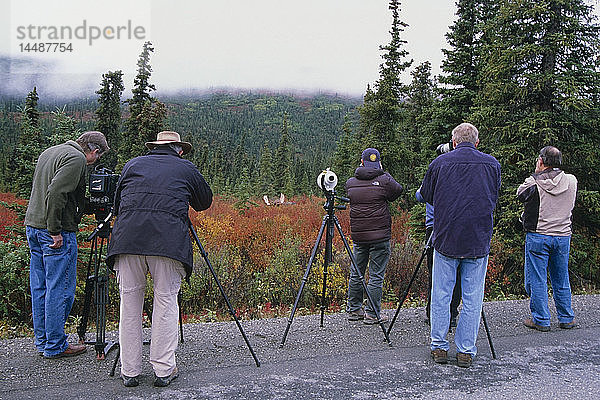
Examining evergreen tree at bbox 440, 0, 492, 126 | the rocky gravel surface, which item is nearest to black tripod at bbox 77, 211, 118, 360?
the rocky gravel surface

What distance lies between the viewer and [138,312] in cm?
441

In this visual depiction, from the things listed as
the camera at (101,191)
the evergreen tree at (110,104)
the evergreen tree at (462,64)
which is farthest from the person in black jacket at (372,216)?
the evergreen tree at (110,104)

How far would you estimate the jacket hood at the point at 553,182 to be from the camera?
20.6 ft

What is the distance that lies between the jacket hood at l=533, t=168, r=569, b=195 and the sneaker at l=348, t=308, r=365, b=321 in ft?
9.32

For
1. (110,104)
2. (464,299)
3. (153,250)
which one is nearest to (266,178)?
(110,104)

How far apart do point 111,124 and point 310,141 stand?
13905 centimetres

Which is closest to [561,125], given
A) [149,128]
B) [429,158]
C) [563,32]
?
[563,32]

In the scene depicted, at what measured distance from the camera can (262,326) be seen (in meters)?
6.31

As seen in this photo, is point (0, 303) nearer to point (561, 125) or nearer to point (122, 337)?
point (122, 337)

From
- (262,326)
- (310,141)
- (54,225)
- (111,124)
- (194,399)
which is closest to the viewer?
(194,399)

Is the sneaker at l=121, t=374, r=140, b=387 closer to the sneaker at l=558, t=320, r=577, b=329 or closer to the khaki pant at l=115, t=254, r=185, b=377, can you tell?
the khaki pant at l=115, t=254, r=185, b=377

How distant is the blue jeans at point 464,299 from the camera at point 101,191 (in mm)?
3482

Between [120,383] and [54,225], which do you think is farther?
[54,225]

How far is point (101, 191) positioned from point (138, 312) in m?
1.36
